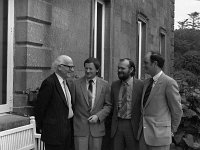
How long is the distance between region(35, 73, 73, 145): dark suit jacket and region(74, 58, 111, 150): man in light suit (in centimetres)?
27

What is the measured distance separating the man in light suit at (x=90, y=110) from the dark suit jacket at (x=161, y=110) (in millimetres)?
609

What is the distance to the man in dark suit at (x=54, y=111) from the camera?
4117mm

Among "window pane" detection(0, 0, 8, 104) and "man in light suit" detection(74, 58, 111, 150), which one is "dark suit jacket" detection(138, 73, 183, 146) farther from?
"window pane" detection(0, 0, 8, 104)

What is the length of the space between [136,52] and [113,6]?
2.73 m

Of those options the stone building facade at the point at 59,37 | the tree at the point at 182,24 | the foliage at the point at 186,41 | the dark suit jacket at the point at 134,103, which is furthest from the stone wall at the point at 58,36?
the tree at the point at 182,24

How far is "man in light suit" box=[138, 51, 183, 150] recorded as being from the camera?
410 centimetres

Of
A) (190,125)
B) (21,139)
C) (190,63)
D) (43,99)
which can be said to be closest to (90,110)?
(43,99)

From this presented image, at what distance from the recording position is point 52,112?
4.14m

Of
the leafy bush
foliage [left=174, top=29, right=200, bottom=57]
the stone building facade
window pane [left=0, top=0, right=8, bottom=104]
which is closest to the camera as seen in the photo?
window pane [left=0, top=0, right=8, bottom=104]

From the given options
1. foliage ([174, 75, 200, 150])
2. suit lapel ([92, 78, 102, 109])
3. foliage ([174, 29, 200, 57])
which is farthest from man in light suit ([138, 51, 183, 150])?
foliage ([174, 29, 200, 57])

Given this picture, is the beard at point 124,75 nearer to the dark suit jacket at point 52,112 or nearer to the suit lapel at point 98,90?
the suit lapel at point 98,90

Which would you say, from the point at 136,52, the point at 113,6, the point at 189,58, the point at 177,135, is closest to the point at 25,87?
the point at 177,135

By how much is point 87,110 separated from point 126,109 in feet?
1.62

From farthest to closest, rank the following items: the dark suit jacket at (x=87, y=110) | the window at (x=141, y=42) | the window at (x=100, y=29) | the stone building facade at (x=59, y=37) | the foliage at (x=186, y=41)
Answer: the foliage at (x=186, y=41) < the window at (x=141, y=42) < the window at (x=100, y=29) < the stone building facade at (x=59, y=37) < the dark suit jacket at (x=87, y=110)
